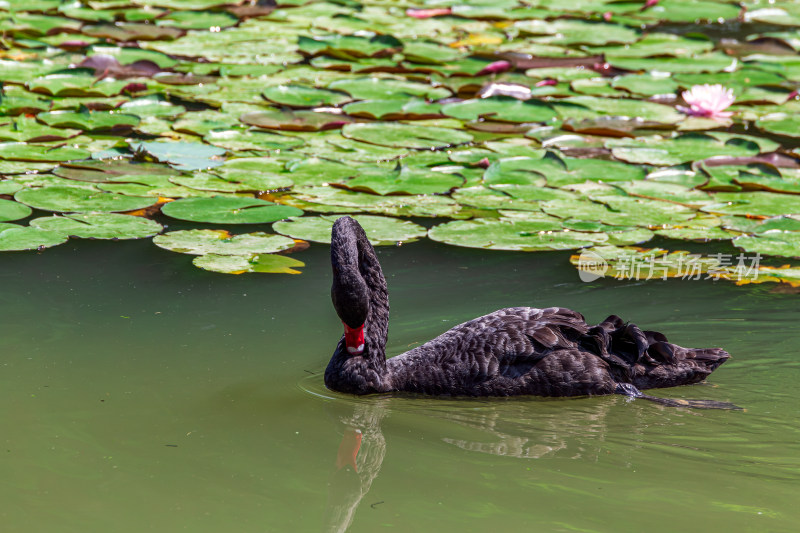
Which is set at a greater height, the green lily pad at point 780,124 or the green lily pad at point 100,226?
the green lily pad at point 780,124

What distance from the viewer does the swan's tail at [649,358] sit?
5.04 m

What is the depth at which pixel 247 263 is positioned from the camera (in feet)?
19.8

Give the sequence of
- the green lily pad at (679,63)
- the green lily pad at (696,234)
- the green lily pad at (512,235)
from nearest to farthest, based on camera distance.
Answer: the green lily pad at (512,235) < the green lily pad at (696,234) < the green lily pad at (679,63)

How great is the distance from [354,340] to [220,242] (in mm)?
1838

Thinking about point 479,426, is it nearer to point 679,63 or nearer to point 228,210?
point 228,210

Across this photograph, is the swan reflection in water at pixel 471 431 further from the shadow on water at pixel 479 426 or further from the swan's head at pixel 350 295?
the swan's head at pixel 350 295

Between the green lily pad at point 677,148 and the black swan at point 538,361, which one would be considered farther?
the green lily pad at point 677,148

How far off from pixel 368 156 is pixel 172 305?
2.88m

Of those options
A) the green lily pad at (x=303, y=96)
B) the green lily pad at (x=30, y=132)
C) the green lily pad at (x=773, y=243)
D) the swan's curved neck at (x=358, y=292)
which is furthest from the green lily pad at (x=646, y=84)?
the swan's curved neck at (x=358, y=292)

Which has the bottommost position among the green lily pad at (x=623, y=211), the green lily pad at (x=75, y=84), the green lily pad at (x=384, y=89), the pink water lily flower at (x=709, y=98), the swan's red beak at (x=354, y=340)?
the swan's red beak at (x=354, y=340)

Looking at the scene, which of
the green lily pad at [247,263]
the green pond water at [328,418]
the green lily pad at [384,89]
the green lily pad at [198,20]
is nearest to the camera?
the green pond water at [328,418]

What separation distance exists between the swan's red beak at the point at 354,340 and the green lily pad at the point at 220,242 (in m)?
1.53

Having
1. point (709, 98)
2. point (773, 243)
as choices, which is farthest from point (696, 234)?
point (709, 98)

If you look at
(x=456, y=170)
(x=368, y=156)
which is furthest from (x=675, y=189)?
(x=368, y=156)
